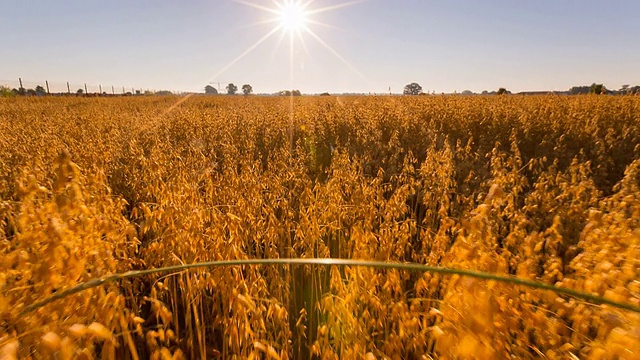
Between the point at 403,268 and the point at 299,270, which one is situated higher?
the point at 403,268

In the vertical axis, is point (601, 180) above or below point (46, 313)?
below

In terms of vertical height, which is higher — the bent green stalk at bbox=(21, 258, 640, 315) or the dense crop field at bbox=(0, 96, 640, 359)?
the bent green stalk at bbox=(21, 258, 640, 315)

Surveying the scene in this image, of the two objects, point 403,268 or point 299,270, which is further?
point 299,270

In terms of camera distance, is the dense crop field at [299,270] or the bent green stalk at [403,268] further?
the dense crop field at [299,270]

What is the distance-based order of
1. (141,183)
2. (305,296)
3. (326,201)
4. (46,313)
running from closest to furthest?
1. (46,313)
2. (305,296)
3. (326,201)
4. (141,183)

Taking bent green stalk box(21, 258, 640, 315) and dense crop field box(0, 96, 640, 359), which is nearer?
bent green stalk box(21, 258, 640, 315)

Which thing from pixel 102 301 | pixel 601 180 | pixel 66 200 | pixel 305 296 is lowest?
pixel 305 296

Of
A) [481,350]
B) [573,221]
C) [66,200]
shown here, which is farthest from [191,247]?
[573,221]

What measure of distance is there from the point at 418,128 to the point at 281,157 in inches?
162

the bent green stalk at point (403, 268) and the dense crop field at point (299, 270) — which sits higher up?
the bent green stalk at point (403, 268)

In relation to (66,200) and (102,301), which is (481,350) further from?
(66,200)

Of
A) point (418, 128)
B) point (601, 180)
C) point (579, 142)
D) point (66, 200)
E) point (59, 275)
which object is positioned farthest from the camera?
point (418, 128)

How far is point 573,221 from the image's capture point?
2.53 metres

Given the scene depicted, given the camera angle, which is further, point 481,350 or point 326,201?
point 326,201
